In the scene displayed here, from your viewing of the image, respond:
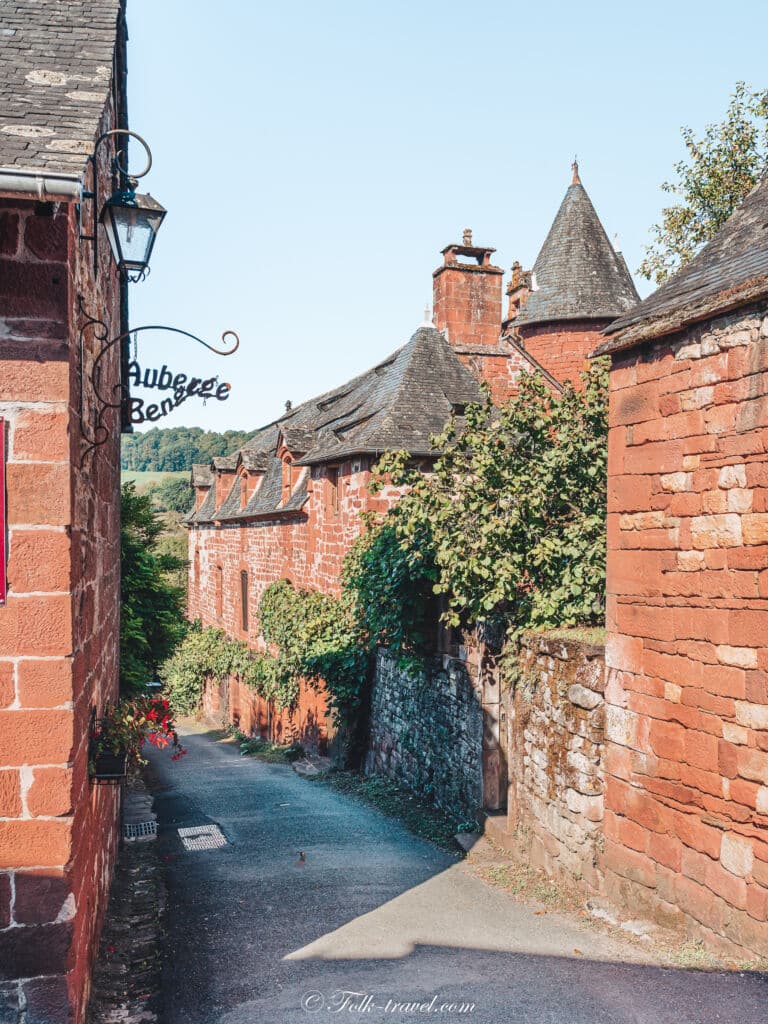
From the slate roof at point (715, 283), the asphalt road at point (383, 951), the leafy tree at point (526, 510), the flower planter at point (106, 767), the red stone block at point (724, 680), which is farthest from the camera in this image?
the leafy tree at point (526, 510)

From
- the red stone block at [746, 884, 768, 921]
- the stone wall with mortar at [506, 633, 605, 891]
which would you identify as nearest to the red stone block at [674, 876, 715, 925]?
the red stone block at [746, 884, 768, 921]

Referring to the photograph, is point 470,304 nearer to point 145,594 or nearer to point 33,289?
point 145,594

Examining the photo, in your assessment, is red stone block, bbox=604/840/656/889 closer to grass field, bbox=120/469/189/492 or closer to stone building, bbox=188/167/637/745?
stone building, bbox=188/167/637/745

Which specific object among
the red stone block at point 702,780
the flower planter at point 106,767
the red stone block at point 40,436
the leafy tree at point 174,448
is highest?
the leafy tree at point 174,448

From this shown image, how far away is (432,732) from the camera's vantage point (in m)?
11.1

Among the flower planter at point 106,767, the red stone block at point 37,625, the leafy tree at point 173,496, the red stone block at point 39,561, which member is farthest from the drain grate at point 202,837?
the leafy tree at point 173,496

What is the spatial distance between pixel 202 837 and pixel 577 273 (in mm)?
15334

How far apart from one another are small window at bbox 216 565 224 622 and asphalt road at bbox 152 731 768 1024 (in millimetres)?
18021

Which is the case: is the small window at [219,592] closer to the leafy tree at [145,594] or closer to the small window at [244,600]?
the small window at [244,600]

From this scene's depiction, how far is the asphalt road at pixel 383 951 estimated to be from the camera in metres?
4.84

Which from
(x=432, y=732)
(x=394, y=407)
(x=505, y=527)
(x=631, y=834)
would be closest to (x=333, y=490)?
(x=394, y=407)

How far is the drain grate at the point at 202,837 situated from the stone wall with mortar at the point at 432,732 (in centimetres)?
268

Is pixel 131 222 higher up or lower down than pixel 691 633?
higher up

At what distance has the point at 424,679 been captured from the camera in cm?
1141
